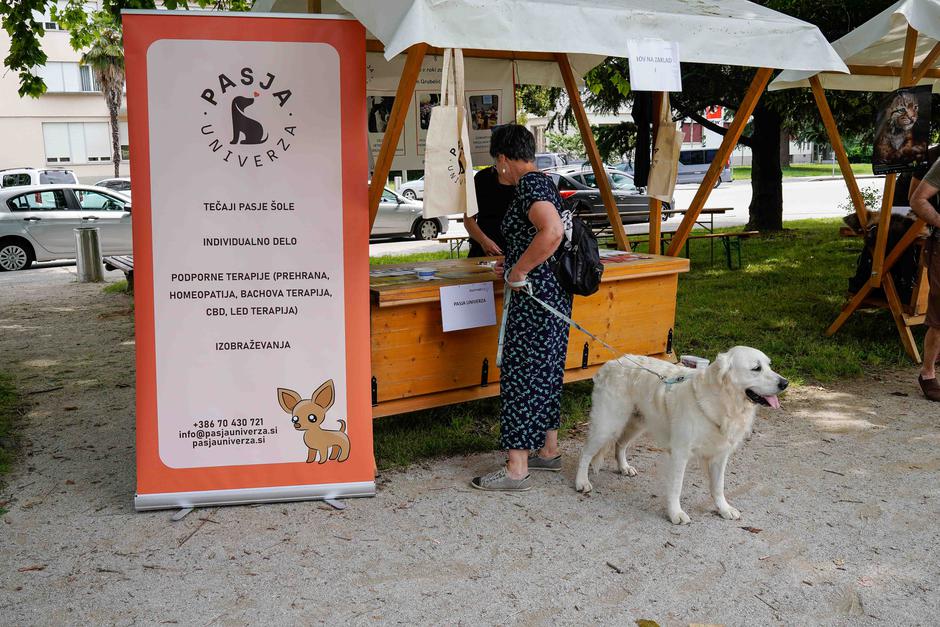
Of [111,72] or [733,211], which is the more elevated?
[111,72]

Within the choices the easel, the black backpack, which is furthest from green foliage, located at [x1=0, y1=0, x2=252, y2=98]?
the easel

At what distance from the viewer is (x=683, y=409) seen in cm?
407

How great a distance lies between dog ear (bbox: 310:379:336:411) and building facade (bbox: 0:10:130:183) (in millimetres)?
38804

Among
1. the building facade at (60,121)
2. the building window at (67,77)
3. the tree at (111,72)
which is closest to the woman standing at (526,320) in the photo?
the tree at (111,72)

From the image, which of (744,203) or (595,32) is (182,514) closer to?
(595,32)

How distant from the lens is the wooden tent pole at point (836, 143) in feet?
21.2

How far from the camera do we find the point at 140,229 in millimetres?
4098

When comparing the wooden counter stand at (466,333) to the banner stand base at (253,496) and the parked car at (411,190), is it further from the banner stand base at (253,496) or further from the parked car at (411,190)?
the parked car at (411,190)

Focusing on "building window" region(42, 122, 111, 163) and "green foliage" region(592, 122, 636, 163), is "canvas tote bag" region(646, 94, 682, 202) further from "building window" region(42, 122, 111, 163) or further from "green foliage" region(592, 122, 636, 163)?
"building window" region(42, 122, 111, 163)

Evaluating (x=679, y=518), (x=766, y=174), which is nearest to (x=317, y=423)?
(x=679, y=518)

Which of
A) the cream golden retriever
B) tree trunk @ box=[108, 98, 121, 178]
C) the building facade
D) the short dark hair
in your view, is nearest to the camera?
the cream golden retriever

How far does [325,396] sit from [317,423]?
15 cm

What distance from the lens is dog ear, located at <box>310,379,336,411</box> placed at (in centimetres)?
438

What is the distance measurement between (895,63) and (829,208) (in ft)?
49.6
